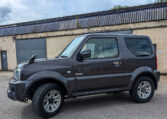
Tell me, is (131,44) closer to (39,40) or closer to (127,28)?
(127,28)

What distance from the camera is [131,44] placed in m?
4.90

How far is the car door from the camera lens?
13.8ft

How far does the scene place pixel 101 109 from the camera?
4469 millimetres

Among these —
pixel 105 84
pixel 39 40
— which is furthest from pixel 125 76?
pixel 39 40

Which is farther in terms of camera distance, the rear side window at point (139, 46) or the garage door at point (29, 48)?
the garage door at point (29, 48)

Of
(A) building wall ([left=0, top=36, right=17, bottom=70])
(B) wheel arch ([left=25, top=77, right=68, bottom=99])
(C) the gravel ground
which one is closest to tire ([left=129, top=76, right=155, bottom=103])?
(C) the gravel ground

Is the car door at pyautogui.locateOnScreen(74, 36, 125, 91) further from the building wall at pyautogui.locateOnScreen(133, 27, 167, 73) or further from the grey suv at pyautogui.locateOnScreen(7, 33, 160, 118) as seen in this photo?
the building wall at pyautogui.locateOnScreen(133, 27, 167, 73)

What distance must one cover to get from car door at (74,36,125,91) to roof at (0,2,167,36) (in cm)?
757

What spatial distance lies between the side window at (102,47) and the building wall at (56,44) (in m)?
9.12

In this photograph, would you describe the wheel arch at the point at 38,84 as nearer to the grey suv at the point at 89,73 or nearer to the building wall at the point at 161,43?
the grey suv at the point at 89,73

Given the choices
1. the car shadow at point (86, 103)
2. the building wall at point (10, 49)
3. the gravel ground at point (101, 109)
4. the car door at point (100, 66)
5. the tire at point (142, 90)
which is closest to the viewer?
the gravel ground at point (101, 109)

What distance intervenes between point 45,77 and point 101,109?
1.86 meters

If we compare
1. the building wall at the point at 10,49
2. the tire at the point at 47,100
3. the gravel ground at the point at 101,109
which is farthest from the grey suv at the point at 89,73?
the building wall at the point at 10,49

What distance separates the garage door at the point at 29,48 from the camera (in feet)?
48.6
